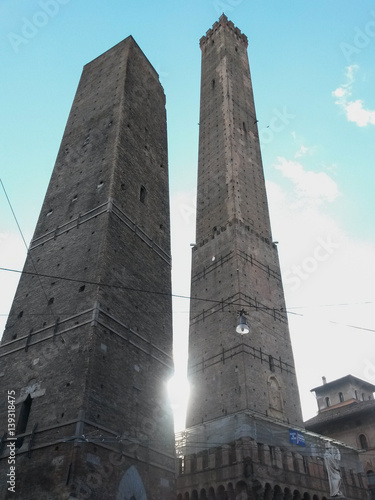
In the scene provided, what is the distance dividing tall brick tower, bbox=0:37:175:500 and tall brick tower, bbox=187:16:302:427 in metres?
4.67

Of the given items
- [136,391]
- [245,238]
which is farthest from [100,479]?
[245,238]

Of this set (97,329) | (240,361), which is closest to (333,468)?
(240,361)

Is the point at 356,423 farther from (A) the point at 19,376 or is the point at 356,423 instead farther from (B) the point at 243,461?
(A) the point at 19,376

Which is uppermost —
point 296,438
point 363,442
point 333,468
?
point 363,442

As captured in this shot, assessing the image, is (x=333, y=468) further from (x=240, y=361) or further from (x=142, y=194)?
(x=142, y=194)

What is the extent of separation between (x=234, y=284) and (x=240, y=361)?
12.9 feet

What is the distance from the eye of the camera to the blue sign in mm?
17880

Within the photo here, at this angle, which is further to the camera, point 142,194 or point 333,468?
point 333,468

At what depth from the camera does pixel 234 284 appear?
21438mm

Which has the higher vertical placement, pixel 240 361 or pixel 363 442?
pixel 240 361

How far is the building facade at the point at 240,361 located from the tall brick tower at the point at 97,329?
3.63m

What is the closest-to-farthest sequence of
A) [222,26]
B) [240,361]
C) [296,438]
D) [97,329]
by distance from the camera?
[97,329], [296,438], [240,361], [222,26]

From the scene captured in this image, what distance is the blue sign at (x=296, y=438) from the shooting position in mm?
17880

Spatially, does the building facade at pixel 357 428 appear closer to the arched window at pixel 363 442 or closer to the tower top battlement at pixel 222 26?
the arched window at pixel 363 442
